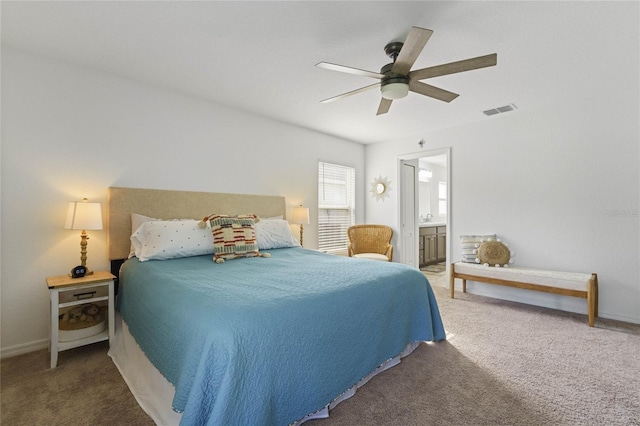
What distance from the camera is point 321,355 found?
1.59 metres

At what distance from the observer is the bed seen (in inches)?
50.0

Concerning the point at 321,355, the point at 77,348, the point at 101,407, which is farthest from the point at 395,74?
the point at 77,348

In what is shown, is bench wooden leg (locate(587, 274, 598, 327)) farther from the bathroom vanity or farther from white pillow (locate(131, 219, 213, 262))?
white pillow (locate(131, 219, 213, 262))

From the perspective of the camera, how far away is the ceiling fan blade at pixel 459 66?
6.10 feet

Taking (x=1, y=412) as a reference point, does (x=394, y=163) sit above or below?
above

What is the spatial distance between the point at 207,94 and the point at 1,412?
3.07 m

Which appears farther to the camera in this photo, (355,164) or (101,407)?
(355,164)

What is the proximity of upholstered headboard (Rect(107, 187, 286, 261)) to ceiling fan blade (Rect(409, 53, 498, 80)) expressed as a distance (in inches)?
98.4

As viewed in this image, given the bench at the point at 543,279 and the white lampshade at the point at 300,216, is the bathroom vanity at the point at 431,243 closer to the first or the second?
the bench at the point at 543,279

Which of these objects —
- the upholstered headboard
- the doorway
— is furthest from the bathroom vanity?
the upholstered headboard

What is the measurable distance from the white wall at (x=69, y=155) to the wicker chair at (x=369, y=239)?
2315 mm

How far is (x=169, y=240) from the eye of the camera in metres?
2.65

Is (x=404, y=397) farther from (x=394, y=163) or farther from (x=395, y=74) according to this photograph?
(x=394, y=163)

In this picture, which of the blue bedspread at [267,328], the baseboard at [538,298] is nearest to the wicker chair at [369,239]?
the baseboard at [538,298]
